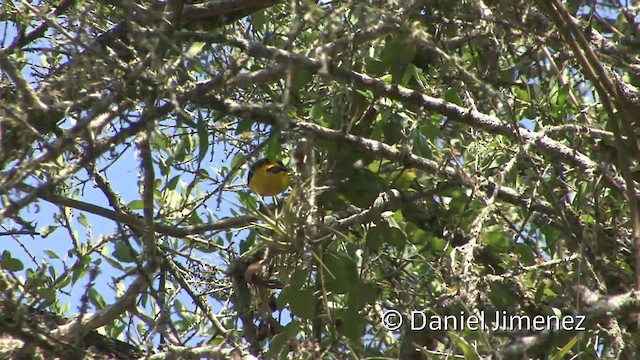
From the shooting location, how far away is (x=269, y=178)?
3137mm

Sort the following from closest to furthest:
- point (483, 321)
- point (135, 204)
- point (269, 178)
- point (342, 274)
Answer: point (483, 321) < point (342, 274) < point (135, 204) < point (269, 178)

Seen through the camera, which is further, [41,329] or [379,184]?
[379,184]

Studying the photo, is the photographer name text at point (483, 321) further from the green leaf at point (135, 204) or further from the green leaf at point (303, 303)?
the green leaf at point (135, 204)

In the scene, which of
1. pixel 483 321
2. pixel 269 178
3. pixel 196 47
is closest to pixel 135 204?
pixel 269 178

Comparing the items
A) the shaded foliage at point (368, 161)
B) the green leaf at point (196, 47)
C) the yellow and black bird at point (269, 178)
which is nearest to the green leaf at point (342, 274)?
the shaded foliage at point (368, 161)

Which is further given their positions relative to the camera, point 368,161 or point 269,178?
point 269,178

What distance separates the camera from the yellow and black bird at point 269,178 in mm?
3066

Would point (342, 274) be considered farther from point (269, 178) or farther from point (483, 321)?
point (269, 178)

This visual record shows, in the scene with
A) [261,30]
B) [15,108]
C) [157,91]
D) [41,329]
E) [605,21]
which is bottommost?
[41,329]

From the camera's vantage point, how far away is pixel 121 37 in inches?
95.1

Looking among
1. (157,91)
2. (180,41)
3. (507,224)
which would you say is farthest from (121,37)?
(507,224)

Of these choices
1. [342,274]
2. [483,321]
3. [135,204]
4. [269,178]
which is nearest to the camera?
[483,321]

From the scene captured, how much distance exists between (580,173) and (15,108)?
1.36 meters

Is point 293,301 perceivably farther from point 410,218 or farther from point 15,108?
point 15,108
